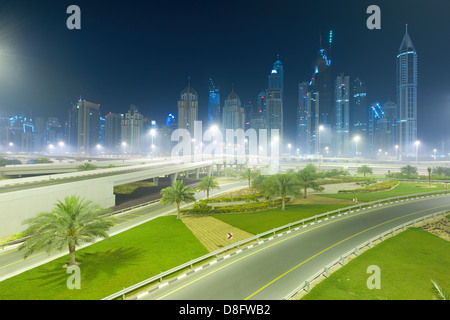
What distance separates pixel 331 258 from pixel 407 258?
19.9 ft

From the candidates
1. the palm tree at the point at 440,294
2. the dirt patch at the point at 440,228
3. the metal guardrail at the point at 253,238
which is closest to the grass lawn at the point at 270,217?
the metal guardrail at the point at 253,238

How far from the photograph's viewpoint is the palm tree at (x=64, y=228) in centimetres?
1549

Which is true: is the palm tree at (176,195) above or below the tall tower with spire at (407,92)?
below

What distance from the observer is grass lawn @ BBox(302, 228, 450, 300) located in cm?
1295

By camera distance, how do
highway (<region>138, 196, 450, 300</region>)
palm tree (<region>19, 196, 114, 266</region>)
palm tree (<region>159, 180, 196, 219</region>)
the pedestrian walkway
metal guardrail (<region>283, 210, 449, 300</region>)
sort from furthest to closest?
palm tree (<region>159, 180, 196, 219</region>) → the pedestrian walkway → palm tree (<region>19, 196, 114, 266</region>) → highway (<region>138, 196, 450, 300</region>) → metal guardrail (<region>283, 210, 449, 300</region>)

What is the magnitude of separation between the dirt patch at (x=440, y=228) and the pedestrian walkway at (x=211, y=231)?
18.7m

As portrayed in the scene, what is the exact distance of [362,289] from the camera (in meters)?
13.4

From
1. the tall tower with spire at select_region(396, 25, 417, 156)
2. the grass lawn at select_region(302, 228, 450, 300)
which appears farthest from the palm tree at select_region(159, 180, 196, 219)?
the tall tower with spire at select_region(396, 25, 417, 156)

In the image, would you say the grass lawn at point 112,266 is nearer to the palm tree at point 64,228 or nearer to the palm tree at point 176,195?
the palm tree at point 64,228

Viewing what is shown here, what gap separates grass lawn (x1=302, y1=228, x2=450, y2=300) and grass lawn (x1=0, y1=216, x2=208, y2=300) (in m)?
10.1

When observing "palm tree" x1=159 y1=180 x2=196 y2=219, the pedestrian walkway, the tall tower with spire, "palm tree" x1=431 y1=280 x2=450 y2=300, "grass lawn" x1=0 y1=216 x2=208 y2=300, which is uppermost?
the tall tower with spire

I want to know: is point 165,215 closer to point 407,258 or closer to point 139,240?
point 139,240

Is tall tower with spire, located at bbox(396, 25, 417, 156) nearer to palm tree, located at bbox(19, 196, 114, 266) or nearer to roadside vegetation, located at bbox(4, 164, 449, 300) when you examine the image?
roadside vegetation, located at bbox(4, 164, 449, 300)
